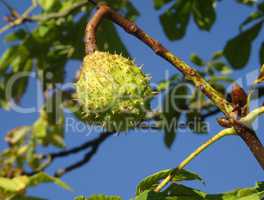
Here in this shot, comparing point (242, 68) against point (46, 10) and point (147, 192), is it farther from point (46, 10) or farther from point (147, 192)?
point (147, 192)

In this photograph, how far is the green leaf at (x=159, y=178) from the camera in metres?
1.92

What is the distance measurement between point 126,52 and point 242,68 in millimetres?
858

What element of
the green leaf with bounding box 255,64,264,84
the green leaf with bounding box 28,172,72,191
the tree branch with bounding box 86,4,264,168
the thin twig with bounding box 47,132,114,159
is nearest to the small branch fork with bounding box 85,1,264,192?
the tree branch with bounding box 86,4,264,168

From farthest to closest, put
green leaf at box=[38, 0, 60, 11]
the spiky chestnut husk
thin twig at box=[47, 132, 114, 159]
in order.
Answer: thin twig at box=[47, 132, 114, 159] < green leaf at box=[38, 0, 60, 11] < the spiky chestnut husk

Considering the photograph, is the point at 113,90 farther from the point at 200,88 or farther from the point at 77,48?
the point at 77,48

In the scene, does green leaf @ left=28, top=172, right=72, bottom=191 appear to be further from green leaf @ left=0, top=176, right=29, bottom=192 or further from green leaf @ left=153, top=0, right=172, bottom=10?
green leaf @ left=153, top=0, right=172, bottom=10

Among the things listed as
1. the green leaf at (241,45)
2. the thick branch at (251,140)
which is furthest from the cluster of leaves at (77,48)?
the thick branch at (251,140)

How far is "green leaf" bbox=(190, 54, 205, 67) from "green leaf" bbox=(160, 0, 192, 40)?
0.95 m

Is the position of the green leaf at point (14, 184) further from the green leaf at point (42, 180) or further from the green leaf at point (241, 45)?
the green leaf at point (241, 45)

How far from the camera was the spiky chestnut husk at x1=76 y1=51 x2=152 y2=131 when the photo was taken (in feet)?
6.97

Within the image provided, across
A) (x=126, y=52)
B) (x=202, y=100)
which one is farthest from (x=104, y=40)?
(x=202, y=100)

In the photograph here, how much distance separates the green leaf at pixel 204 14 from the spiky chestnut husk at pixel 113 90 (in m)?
1.65

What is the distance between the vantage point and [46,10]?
13.4ft

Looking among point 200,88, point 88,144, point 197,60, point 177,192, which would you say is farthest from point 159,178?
point 197,60
